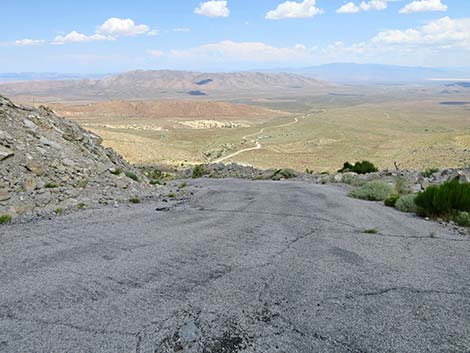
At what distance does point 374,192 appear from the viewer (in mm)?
13125

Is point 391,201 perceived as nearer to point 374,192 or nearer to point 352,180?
point 374,192

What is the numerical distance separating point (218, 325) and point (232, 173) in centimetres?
2045

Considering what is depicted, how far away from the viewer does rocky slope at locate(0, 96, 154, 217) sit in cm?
1011

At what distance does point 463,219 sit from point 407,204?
183 centimetres

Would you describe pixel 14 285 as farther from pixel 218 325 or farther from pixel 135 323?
pixel 218 325

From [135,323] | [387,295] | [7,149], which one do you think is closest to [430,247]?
[387,295]

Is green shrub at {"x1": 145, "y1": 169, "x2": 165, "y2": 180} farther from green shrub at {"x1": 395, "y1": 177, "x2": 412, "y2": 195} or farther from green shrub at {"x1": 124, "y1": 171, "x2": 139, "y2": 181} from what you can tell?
green shrub at {"x1": 395, "y1": 177, "x2": 412, "y2": 195}

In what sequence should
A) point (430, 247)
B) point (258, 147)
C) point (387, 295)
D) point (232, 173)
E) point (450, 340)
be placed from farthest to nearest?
1. point (258, 147)
2. point (232, 173)
3. point (430, 247)
4. point (387, 295)
5. point (450, 340)

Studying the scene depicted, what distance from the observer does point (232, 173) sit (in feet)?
81.3

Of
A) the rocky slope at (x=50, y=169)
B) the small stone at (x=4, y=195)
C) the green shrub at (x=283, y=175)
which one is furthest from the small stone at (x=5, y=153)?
the green shrub at (x=283, y=175)

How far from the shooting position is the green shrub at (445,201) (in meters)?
10.0

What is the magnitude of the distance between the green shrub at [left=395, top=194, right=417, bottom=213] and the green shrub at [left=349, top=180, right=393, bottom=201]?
163cm

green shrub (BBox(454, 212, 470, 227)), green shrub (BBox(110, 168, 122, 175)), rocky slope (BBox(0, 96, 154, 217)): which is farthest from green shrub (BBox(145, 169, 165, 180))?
green shrub (BBox(454, 212, 470, 227))

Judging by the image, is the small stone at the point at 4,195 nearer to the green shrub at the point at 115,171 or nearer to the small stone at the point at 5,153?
the small stone at the point at 5,153
